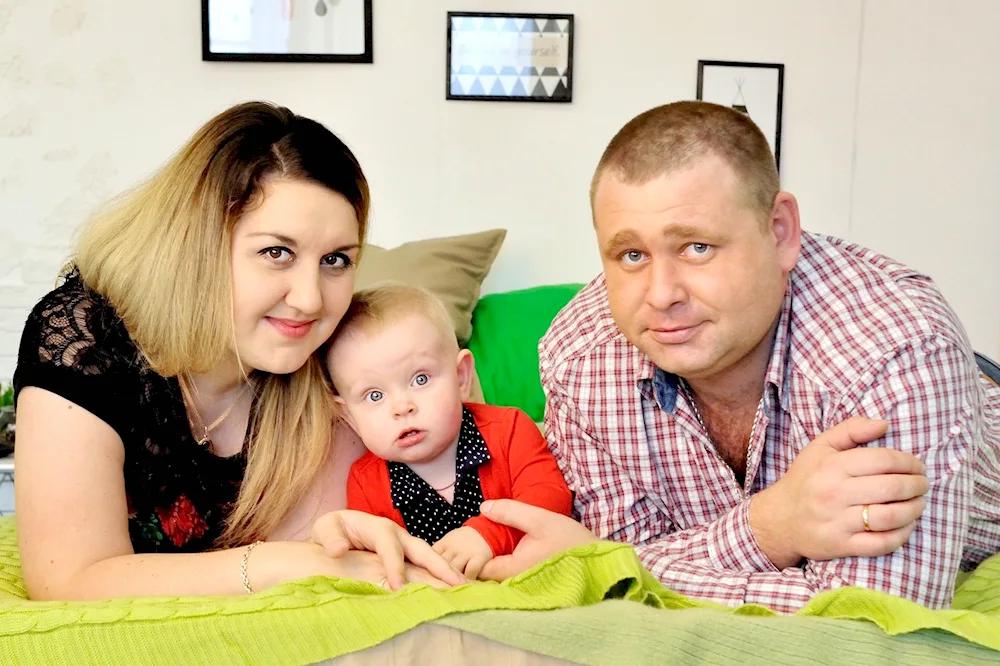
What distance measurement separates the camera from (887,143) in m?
3.28

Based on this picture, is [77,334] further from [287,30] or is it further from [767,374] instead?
[287,30]

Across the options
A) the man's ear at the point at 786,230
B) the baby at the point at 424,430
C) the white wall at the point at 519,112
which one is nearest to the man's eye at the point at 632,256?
the man's ear at the point at 786,230

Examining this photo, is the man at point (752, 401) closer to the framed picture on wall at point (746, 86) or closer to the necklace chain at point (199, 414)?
the necklace chain at point (199, 414)

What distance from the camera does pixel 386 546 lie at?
131 centimetres

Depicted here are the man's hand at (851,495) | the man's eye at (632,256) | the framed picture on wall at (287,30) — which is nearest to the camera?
the man's hand at (851,495)

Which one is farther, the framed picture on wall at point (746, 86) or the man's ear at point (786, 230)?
the framed picture on wall at point (746, 86)

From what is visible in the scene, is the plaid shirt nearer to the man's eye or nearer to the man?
the man

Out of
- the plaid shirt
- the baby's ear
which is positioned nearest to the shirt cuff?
the plaid shirt

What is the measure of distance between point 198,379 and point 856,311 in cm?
103

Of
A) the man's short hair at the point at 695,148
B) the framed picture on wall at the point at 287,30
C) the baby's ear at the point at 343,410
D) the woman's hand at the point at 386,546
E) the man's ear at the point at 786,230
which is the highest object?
the framed picture on wall at the point at 287,30

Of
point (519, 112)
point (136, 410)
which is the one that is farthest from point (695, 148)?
point (519, 112)

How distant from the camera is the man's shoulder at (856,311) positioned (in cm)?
132

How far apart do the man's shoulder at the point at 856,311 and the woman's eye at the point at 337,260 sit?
2.33ft

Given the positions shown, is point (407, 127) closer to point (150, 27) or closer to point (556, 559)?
point (150, 27)
